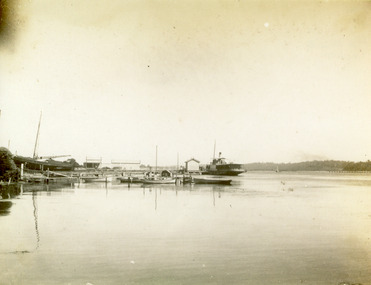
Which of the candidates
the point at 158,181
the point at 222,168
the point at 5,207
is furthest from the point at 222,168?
the point at 5,207

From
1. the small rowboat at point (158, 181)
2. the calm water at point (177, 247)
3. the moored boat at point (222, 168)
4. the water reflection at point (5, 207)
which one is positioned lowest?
the calm water at point (177, 247)

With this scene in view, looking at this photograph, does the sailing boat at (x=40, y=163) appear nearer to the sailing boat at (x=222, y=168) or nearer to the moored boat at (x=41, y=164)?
the moored boat at (x=41, y=164)

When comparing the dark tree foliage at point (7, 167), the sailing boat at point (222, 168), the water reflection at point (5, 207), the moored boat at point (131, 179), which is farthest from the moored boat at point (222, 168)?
the water reflection at point (5, 207)

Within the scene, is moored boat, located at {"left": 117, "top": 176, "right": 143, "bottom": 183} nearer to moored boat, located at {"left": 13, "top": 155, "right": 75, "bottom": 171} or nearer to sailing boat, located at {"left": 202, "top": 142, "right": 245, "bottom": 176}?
moored boat, located at {"left": 13, "top": 155, "right": 75, "bottom": 171}

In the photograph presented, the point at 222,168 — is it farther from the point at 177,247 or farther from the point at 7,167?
the point at 177,247

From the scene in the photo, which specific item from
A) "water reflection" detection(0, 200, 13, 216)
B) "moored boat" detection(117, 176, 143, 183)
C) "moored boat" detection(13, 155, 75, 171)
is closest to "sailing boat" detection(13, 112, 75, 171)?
"moored boat" detection(13, 155, 75, 171)

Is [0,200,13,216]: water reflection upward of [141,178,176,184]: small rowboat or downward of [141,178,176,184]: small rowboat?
downward

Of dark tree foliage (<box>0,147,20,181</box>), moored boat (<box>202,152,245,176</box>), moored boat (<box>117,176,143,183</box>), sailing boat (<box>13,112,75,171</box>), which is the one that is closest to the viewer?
dark tree foliage (<box>0,147,20,181</box>)

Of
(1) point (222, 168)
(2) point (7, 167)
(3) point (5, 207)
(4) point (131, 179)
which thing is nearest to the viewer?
(3) point (5, 207)

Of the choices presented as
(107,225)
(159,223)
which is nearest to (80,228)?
(107,225)
